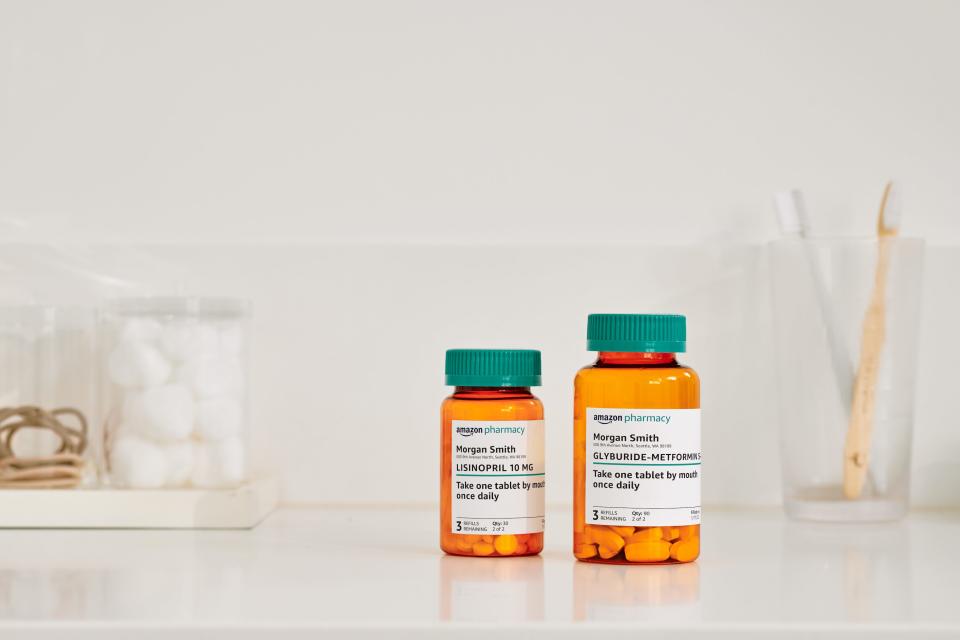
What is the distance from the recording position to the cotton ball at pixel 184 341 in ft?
2.89

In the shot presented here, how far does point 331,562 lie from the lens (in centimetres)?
67

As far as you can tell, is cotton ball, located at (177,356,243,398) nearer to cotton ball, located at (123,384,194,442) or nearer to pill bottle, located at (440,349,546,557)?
cotton ball, located at (123,384,194,442)

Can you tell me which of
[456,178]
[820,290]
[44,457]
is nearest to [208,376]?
[44,457]

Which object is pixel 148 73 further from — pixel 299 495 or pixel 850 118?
pixel 850 118

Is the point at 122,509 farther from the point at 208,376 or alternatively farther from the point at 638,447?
the point at 638,447

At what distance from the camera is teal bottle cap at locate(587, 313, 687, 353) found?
65 cm

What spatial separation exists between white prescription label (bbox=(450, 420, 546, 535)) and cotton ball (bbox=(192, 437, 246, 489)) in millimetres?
289

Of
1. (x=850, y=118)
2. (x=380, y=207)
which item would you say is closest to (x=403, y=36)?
(x=380, y=207)

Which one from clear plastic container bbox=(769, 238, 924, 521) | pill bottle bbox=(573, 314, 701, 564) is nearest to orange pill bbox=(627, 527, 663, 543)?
pill bottle bbox=(573, 314, 701, 564)

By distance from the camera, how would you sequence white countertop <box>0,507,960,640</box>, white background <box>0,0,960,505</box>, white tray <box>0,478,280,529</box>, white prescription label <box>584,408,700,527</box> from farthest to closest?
white background <box>0,0,960,505</box> → white tray <box>0,478,280,529</box> → white prescription label <box>584,408,700,527</box> → white countertop <box>0,507,960,640</box>

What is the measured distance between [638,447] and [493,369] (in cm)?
11

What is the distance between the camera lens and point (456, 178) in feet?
3.31

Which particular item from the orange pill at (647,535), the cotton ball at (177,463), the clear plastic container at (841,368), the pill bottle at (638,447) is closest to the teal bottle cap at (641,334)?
the pill bottle at (638,447)

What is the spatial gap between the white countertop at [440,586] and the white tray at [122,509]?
14 millimetres
